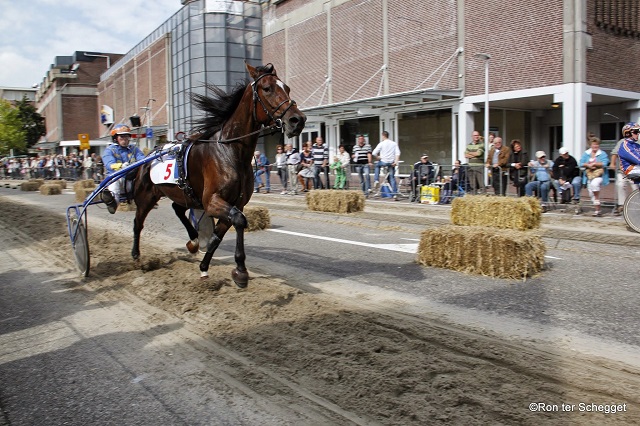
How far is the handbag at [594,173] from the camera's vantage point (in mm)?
12602

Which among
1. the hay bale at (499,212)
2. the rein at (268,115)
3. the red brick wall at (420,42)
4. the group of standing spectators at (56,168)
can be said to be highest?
the red brick wall at (420,42)

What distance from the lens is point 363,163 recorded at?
61.5 ft

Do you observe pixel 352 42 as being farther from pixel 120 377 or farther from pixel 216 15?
pixel 120 377

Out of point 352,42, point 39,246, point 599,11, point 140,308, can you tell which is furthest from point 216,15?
point 140,308

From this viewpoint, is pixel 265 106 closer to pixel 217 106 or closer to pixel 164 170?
pixel 217 106

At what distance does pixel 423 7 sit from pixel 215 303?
71.9ft

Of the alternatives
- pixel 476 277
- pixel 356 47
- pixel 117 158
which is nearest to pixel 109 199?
pixel 117 158

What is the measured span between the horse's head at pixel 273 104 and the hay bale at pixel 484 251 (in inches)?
126

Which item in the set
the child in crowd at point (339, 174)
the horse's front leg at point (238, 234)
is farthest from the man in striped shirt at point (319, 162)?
the horse's front leg at point (238, 234)

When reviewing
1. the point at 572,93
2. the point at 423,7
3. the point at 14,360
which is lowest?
the point at 14,360

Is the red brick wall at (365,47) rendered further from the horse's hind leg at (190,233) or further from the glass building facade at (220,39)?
the horse's hind leg at (190,233)

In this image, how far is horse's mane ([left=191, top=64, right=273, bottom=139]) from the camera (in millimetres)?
6914

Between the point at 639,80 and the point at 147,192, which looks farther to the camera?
the point at 639,80

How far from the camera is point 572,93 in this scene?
744 inches
